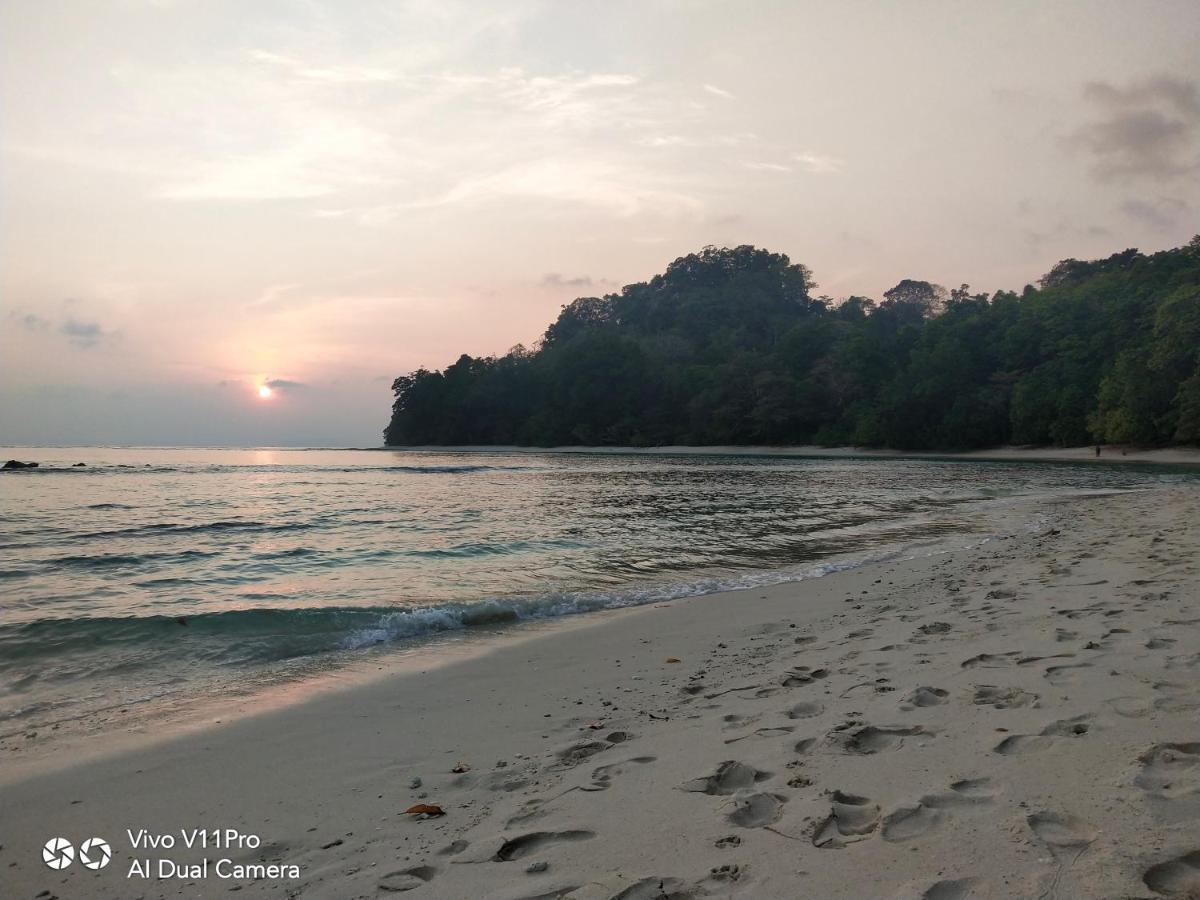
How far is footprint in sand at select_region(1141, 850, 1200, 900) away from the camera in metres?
1.89

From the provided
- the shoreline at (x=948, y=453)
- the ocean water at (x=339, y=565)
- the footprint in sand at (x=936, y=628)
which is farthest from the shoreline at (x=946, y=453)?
the footprint in sand at (x=936, y=628)

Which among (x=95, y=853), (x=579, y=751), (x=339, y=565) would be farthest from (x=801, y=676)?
(x=339, y=565)

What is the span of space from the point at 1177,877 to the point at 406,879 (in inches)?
94.3

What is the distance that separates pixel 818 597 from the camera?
26.4ft

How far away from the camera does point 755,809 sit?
2723 millimetres

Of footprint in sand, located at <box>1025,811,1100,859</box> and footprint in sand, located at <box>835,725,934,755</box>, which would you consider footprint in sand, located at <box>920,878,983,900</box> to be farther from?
footprint in sand, located at <box>835,725,934,755</box>

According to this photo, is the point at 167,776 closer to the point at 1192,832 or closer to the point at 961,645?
the point at 1192,832

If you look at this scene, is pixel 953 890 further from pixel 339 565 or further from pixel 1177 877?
pixel 339 565

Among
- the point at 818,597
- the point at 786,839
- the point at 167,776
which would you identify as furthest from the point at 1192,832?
the point at 818,597

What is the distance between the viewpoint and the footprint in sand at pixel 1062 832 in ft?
7.06

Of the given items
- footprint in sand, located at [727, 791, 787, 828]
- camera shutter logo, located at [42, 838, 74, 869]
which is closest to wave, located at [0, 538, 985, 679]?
camera shutter logo, located at [42, 838, 74, 869]

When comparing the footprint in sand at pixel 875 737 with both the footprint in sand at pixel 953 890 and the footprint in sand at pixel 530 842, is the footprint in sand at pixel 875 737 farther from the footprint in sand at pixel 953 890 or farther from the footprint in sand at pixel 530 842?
the footprint in sand at pixel 530 842

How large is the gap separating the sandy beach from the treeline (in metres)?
49.7

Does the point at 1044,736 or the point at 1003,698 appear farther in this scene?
the point at 1003,698
